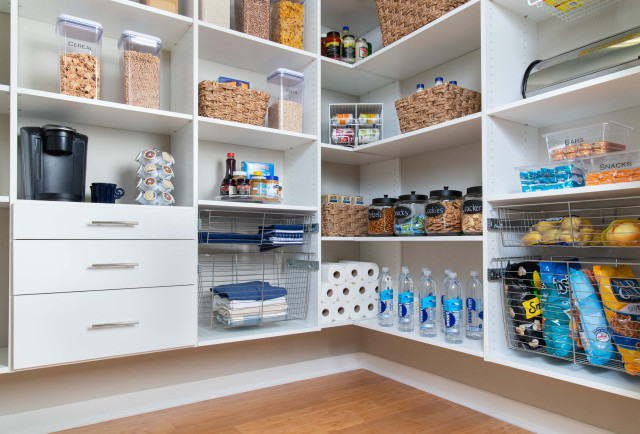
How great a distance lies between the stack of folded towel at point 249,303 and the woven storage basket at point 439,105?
108 cm

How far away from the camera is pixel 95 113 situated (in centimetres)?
Result: 184

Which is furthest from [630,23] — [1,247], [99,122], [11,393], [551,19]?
[11,393]

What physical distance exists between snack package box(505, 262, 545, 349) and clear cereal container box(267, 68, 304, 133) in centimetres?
127

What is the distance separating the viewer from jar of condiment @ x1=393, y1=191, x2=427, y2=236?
7.21 feet

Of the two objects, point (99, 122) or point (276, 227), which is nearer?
point (99, 122)

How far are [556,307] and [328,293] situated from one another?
1126 millimetres

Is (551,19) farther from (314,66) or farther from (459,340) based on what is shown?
(459,340)

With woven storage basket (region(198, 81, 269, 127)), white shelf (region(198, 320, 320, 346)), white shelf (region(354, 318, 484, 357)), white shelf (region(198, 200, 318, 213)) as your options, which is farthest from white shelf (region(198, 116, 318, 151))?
white shelf (region(354, 318, 484, 357))

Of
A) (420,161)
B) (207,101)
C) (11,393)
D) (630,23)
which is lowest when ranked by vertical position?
(11,393)

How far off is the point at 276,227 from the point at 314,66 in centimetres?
90

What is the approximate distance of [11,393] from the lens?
181 centimetres

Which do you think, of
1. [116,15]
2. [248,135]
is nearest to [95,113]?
[116,15]

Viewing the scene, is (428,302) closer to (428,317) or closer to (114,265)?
(428,317)

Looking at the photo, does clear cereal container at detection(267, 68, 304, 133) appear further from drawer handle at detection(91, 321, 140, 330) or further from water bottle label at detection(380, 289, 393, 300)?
drawer handle at detection(91, 321, 140, 330)
